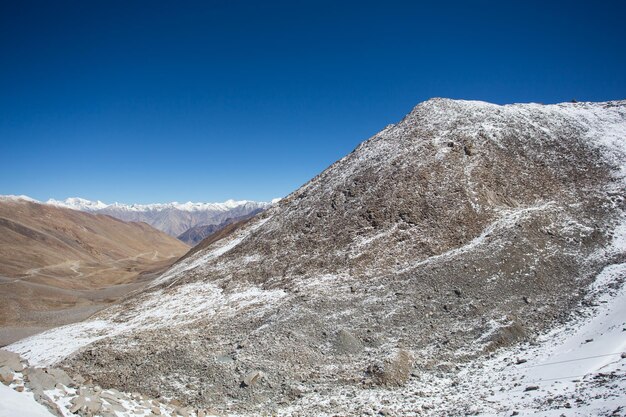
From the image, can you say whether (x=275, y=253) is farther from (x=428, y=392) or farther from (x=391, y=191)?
(x=428, y=392)

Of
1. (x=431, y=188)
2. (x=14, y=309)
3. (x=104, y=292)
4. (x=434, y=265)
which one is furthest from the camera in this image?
(x=104, y=292)

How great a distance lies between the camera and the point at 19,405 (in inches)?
→ 347

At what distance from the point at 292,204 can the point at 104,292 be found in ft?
140

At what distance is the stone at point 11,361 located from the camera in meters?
11.1

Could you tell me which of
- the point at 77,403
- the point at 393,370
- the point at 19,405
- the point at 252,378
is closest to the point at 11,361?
the point at 77,403

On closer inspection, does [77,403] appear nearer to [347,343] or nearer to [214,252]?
[347,343]

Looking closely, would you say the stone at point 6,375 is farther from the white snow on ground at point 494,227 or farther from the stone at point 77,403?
the white snow on ground at point 494,227

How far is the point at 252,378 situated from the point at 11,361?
8781mm

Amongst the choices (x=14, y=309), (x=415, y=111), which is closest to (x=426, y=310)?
(x=415, y=111)

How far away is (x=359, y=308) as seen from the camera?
21.5m

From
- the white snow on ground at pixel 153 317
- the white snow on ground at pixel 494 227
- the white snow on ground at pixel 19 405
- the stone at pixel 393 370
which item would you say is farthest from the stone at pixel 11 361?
the white snow on ground at pixel 494 227

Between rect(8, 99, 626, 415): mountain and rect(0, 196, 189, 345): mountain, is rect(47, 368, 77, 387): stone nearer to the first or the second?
rect(8, 99, 626, 415): mountain

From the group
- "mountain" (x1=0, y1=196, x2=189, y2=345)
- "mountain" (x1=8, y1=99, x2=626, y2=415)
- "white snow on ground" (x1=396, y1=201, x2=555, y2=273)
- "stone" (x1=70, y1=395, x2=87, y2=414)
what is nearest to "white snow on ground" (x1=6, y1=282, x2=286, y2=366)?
"mountain" (x1=8, y1=99, x2=626, y2=415)

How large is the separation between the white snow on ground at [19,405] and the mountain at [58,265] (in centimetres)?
3250
